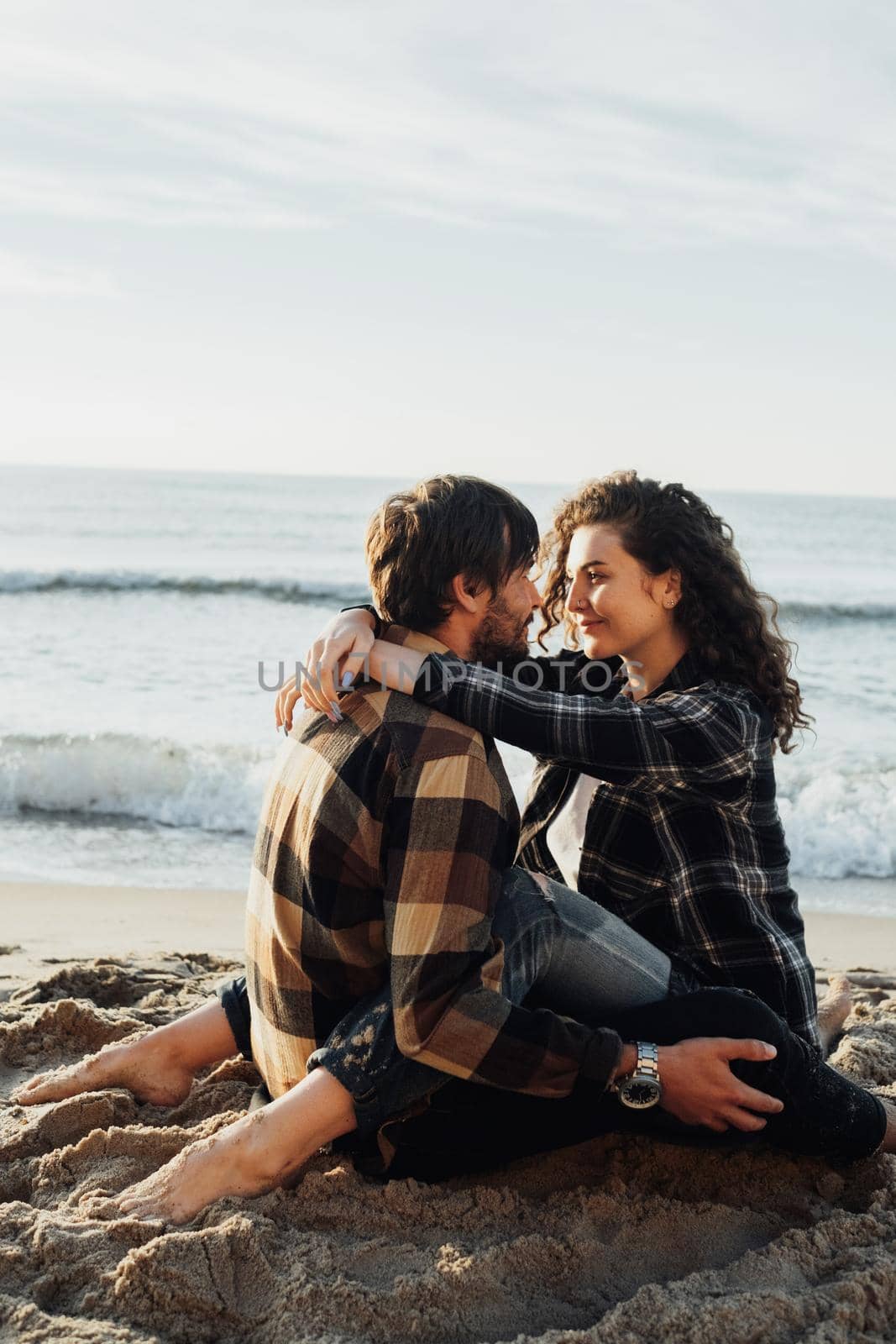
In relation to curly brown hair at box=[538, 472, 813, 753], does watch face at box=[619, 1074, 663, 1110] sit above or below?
below

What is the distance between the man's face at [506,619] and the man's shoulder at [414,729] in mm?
294

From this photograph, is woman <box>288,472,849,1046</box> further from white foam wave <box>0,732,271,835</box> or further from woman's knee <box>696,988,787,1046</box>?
white foam wave <box>0,732,271,835</box>

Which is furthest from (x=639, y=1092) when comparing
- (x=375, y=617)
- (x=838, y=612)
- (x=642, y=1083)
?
(x=838, y=612)

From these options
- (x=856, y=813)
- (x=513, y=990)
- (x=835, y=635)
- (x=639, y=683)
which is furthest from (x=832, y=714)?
(x=513, y=990)

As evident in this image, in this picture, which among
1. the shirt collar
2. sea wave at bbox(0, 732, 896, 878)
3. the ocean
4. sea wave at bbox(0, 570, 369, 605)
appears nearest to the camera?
the shirt collar

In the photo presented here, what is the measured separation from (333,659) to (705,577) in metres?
1.09

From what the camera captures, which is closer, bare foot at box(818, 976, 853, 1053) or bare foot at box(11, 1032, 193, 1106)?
bare foot at box(11, 1032, 193, 1106)

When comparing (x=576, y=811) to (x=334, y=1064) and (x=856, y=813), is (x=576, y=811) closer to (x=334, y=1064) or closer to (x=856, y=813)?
(x=334, y=1064)

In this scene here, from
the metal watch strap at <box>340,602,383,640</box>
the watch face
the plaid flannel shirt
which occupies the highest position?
the metal watch strap at <box>340,602,383,640</box>

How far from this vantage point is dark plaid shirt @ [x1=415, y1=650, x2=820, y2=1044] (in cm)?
264

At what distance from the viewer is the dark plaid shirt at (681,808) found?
104 inches

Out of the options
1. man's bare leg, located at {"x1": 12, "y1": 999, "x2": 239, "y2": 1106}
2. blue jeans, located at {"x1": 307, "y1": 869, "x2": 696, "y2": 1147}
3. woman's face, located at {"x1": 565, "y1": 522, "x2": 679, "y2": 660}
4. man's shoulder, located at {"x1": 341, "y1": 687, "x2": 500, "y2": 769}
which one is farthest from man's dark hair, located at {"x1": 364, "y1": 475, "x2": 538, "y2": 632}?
man's bare leg, located at {"x1": 12, "y1": 999, "x2": 239, "y2": 1106}

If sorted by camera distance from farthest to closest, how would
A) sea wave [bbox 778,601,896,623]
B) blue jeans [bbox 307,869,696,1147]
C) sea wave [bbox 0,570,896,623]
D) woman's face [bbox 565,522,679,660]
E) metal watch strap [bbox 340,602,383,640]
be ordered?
sea wave [bbox 0,570,896,623]
sea wave [bbox 778,601,896,623]
woman's face [bbox 565,522,679,660]
metal watch strap [bbox 340,602,383,640]
blue jeans [bbox 307,869,696,1147]

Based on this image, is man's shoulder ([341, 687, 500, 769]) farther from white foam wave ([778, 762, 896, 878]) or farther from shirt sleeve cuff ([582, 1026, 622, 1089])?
white foam wave ([778, 762, 896, 878])
